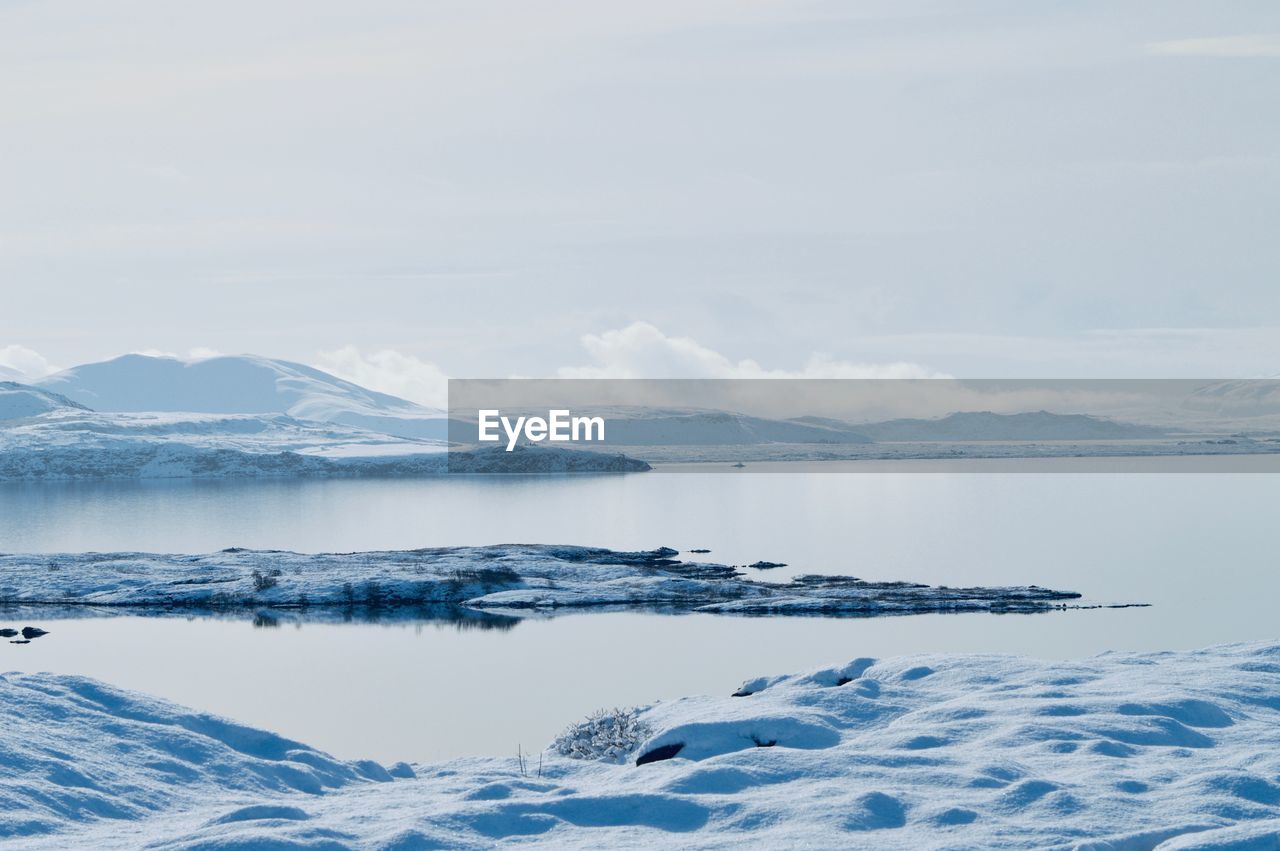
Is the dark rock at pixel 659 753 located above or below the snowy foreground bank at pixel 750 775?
below

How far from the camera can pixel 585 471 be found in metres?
197

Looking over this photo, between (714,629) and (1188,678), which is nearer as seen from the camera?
(1188,678)

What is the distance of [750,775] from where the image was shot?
16828 mm

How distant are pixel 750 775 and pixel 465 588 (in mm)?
41714

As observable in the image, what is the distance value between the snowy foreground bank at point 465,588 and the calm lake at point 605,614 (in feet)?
9.17

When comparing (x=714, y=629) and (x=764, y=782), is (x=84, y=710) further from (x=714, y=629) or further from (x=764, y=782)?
(x=714, y=629)

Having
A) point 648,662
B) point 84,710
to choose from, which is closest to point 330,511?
Result: point 648,662

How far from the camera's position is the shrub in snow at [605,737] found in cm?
2153

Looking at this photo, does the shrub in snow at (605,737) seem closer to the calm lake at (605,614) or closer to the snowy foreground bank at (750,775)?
the snowy foreground bank at (750,775)

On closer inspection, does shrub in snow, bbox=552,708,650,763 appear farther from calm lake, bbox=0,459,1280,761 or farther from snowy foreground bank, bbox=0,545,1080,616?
snowy foreground bank, bbox=0,545,1080,616


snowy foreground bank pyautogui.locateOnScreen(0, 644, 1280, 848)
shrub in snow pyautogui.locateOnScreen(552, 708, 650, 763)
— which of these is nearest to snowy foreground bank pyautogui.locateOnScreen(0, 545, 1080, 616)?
shrub in snow pyautogui.locateOnScreen(552, 708, 650, 763)

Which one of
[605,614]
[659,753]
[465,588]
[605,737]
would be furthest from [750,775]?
[465,588]

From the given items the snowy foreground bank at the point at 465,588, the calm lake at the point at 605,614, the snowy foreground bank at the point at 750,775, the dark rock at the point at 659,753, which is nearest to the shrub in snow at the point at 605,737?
the snowy foreground bank at the point at 750,775

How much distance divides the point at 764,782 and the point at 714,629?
102 feet
